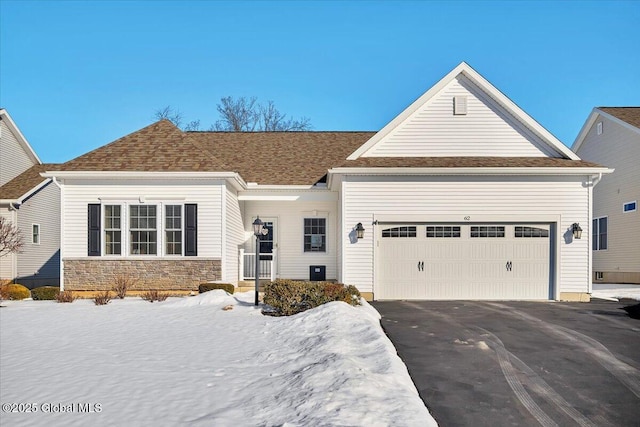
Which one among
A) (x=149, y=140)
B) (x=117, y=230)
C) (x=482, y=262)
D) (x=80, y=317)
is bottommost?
(x=80, y=317)

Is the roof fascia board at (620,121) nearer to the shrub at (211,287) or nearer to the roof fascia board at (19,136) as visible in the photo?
the shrub at (211,287)

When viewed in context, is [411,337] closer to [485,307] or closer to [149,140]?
[485,307]

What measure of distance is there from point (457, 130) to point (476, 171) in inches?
70.2

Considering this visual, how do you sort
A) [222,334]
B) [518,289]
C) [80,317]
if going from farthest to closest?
[518,289] → [80,317] → [222,334]

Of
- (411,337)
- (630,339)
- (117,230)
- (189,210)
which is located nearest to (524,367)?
(411,337)

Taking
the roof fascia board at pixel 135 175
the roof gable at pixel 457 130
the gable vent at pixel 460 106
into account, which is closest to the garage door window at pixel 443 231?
the roof gable at pixel 457 130

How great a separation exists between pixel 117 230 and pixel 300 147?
8807 mm

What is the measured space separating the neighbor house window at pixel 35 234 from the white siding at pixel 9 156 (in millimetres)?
2636

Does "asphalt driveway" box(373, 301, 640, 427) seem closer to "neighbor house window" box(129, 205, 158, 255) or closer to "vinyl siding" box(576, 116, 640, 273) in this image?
"neighbor house window" box(129, 205, 158, 255)

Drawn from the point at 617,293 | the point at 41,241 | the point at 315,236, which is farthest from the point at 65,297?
the point at 617,293

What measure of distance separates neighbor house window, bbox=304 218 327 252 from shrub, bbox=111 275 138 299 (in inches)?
253

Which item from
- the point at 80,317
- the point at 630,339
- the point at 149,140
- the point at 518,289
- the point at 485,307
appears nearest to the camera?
the point at 630,339

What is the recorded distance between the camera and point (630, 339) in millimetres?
8789

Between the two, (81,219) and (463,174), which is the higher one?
(463,174)
